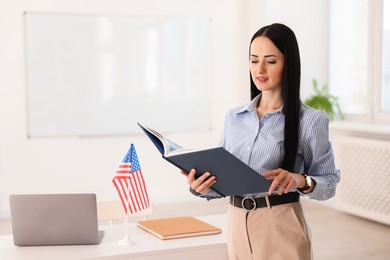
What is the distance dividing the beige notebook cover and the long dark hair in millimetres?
812

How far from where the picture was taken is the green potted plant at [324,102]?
246 inches

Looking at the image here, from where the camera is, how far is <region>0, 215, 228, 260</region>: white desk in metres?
2.27

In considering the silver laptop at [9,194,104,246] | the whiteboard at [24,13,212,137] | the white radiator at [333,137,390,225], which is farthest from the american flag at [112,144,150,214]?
the whiteboard at [24,13,212,137]

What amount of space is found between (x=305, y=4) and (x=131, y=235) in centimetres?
487

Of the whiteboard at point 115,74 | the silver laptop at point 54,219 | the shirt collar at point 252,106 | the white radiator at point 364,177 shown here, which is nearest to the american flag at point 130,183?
the silver laptop at point 54,219

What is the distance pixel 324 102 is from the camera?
20.5ft

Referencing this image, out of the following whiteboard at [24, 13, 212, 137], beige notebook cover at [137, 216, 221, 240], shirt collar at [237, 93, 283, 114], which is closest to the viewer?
shirt collar at [237, 93, 283, 114]

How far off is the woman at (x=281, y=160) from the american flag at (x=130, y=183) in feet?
2.48

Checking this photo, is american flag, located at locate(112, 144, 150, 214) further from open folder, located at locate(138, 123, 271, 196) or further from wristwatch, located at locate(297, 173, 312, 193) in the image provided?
wristwatch, located at locate(297, 173, 312, 193)

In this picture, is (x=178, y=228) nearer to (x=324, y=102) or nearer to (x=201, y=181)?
(x=201, y=181)

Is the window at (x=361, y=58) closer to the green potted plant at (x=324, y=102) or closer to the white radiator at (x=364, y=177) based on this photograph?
the green potted plant at (x=324, y=102)

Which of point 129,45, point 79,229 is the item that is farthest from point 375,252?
point 129,45

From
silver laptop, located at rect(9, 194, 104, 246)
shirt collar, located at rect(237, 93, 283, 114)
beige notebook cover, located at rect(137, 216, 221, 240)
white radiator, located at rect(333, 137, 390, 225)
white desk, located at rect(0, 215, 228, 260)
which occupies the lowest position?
white radiator, located at rect(333, 137, 390, 225)

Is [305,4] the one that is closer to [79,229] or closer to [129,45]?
[129,45]
